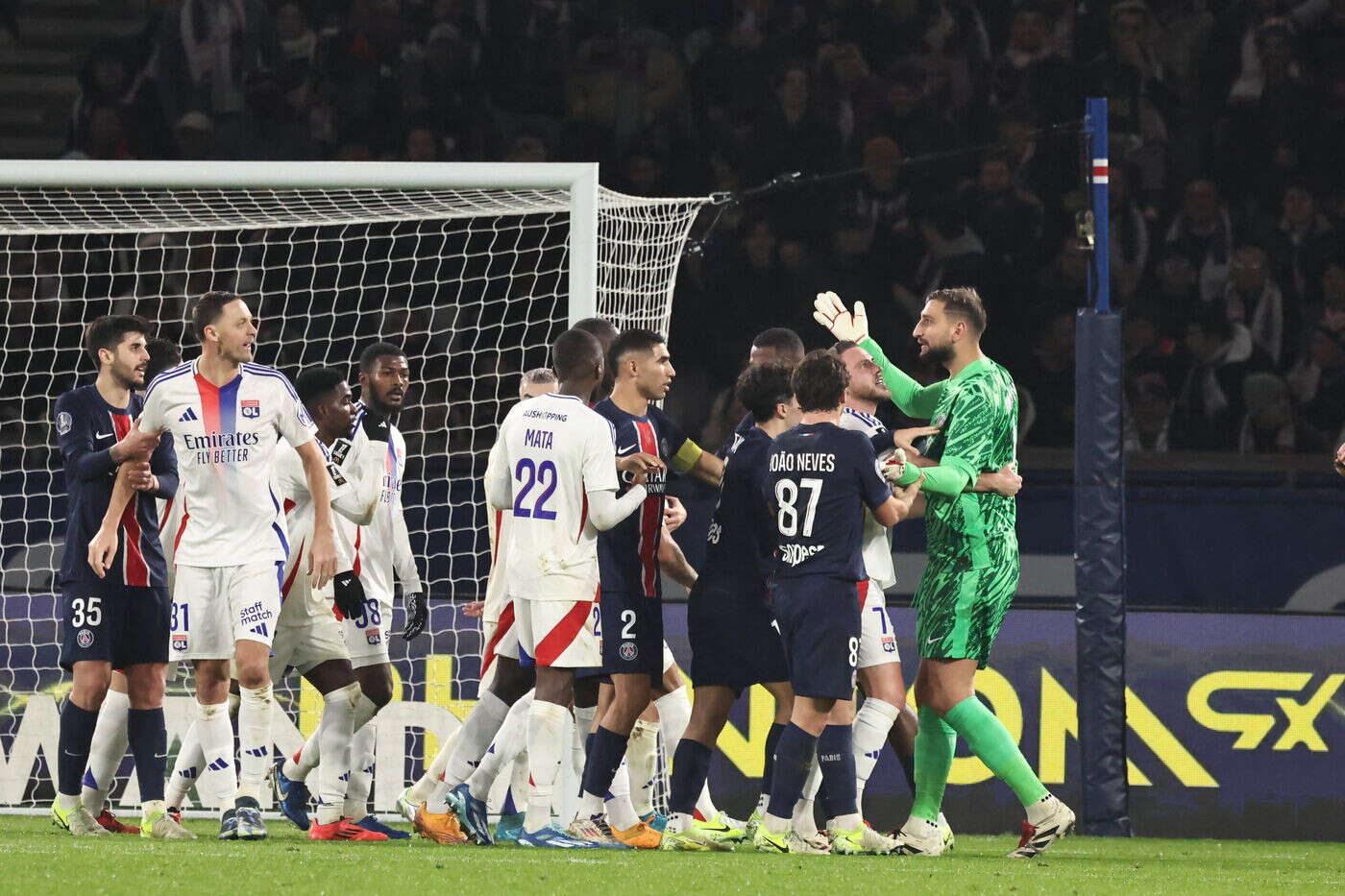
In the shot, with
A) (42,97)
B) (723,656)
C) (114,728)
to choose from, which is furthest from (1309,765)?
(42,97)

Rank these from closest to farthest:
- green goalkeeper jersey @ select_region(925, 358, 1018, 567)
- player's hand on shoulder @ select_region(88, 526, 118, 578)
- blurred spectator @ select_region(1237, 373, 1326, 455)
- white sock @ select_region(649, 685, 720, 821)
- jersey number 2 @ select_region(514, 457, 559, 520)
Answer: green goalkeeper jersey @ select_region(925, 358, 1018, 567)
jersey number 2 @ select_region(514, 457, 559, 520)
player's hand on shoulder @ select_region(88, 526, 118, 578)
white sock @ select_region(649, 685, 720, 821)
blurred spectator @ select_region(1237, 373, 1326, 455)

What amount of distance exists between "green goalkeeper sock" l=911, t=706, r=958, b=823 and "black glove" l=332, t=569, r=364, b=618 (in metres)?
2.13

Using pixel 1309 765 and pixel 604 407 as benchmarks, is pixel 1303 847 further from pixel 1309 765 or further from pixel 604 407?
pixel 604 407

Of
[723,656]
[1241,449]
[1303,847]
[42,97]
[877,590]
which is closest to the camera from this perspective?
[723,656]

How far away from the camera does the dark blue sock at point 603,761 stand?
6688mm

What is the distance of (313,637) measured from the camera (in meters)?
7.34

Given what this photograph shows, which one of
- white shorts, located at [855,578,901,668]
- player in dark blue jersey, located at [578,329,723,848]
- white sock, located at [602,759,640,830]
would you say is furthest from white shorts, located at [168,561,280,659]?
white shorts, located at [855,578,901,668]

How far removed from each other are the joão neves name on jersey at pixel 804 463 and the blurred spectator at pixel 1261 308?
6378mm

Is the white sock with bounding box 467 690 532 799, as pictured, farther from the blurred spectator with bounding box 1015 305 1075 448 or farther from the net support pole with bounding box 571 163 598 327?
the blurred spectator with bounding box 1015 305 1075 448

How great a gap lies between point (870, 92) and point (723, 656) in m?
7.19

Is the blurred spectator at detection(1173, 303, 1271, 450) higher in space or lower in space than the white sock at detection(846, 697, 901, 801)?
higher

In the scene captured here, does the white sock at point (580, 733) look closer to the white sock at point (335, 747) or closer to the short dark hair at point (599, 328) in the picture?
the white sock at point (335, 747)

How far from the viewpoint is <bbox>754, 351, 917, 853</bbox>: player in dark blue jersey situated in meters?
6.32

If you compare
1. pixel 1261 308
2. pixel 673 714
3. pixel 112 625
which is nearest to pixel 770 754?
pixel 673 714
